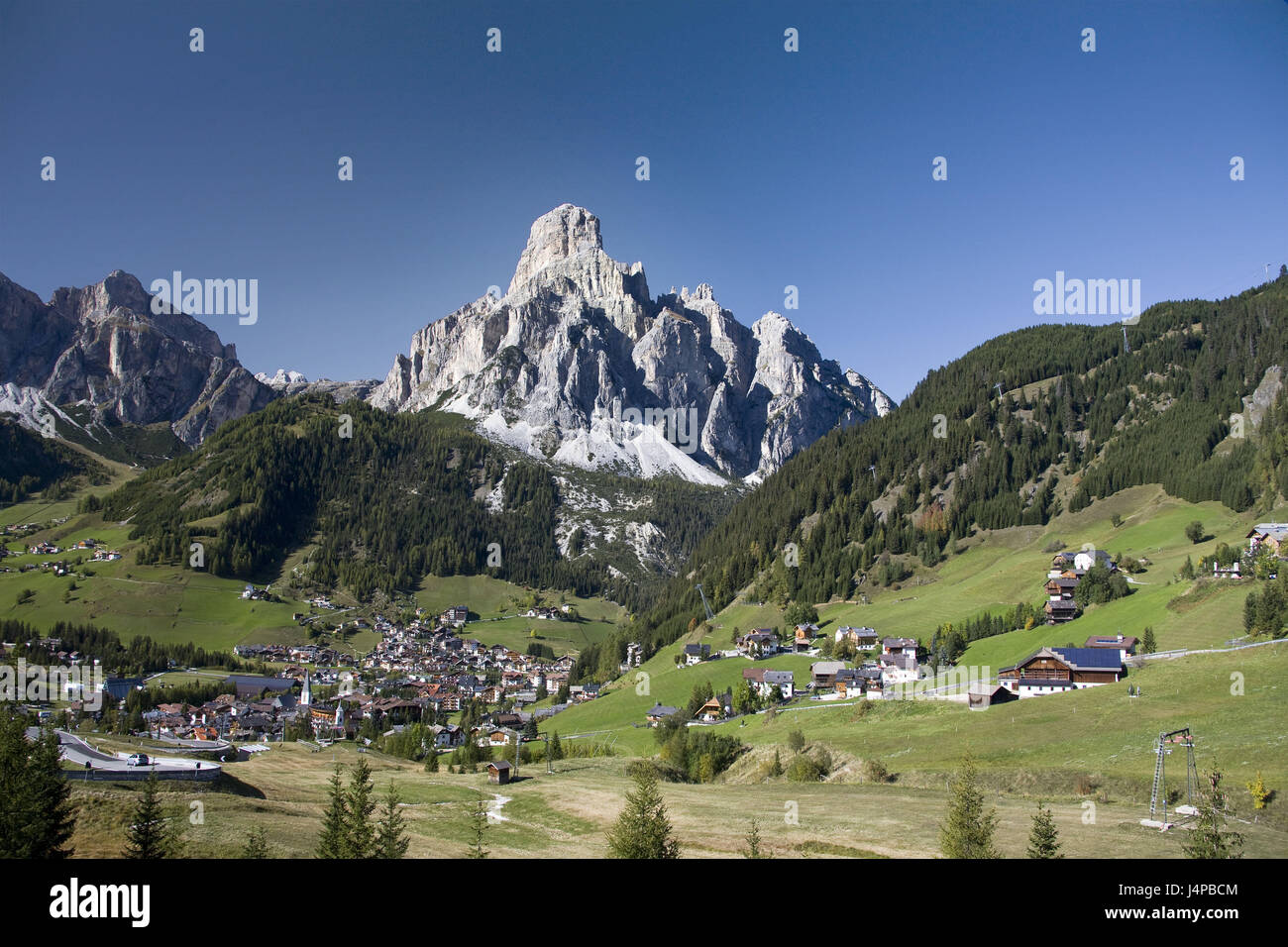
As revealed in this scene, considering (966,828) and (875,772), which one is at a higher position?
(966,828)

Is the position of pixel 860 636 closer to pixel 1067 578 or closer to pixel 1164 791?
pixel 1067 578

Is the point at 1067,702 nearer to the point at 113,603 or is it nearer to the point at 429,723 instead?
the point at 429,723

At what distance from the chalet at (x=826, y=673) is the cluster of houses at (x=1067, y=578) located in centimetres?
2666

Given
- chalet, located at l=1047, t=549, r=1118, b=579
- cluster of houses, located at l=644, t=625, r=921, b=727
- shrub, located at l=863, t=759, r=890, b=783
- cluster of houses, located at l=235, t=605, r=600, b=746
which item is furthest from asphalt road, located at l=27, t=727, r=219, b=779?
chalet, located at l=1047, t=549, r=1118, b=579

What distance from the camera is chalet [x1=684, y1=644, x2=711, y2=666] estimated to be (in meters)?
134

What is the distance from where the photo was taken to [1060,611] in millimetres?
99250

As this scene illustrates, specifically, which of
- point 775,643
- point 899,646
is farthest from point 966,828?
point 775,643

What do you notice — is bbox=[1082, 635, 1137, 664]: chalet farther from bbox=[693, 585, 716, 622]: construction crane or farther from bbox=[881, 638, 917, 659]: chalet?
bbox=[693, 585, 716, 622]: construction crane

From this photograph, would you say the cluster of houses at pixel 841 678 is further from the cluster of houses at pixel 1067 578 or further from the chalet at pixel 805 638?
the cluster of houses at pixel 1067 578

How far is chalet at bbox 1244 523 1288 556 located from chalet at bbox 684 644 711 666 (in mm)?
76200

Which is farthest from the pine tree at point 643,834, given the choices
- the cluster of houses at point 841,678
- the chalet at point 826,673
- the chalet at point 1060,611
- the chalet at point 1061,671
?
the chalet at point 1060,611

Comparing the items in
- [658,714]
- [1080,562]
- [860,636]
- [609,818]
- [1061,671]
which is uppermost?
[1080,562]

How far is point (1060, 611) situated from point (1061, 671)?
2135 centimetres
